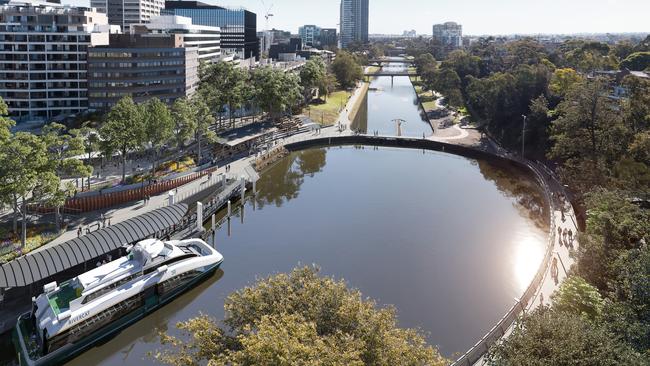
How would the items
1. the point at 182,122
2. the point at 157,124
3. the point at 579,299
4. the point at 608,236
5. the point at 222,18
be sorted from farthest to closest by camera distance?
the point at 222,18, the point at 182,122, the point at 157,124, the point at 608,236, the point at 579,299

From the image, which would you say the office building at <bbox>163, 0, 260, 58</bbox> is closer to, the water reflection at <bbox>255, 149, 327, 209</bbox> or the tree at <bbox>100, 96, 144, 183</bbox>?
the water reflection at <bbox>255, 149, 327, 209</bbox>

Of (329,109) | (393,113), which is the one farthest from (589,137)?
(393,113)

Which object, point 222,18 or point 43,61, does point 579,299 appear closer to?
point 43,61

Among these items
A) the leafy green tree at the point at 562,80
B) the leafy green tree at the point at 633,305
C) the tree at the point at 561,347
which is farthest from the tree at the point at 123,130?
the leafy green tree at the point at 562,80

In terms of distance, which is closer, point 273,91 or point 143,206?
point 143,206

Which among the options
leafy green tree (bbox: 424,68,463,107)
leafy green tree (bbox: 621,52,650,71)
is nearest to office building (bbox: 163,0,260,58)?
leafy green tree (bbox: 424,68,463,107)

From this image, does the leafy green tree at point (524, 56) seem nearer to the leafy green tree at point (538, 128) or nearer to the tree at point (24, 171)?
the leafy green tree at point (538, 128)

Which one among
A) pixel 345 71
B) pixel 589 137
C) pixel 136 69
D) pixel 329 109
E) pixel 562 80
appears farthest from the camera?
pixel 345 71
